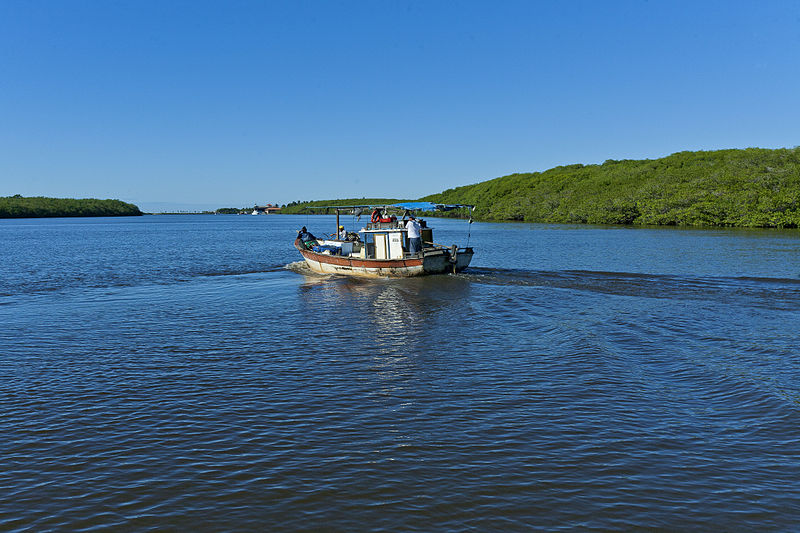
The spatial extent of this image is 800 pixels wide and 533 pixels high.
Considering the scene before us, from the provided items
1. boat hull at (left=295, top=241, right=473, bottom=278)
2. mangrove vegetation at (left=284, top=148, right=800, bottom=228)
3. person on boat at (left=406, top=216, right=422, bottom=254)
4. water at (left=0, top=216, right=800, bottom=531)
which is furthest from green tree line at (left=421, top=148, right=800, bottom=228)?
water at (left=0, top=216, right=800, bottom=531)

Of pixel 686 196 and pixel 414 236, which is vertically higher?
pixel 686 196

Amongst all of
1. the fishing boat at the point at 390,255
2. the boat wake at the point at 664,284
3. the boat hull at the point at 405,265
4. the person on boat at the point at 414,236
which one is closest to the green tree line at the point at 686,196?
the boat wake at the point at 664,284

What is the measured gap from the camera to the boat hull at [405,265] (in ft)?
92.6

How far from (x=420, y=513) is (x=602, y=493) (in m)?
2.30

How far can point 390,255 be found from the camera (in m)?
29.1

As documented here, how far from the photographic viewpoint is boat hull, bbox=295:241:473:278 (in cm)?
2823

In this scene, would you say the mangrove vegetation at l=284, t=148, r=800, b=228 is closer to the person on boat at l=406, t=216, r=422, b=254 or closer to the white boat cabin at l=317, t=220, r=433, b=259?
the white boat cabin at l=317, t=220, r=433, b=259

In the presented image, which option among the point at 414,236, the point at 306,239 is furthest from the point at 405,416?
the point at 306,239

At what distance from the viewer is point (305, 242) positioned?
35312mm

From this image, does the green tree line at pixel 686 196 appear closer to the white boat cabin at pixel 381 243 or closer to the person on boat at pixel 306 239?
the white boat cabin at pixel 381 243

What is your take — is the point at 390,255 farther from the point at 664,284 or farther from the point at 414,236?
the point at 664,284

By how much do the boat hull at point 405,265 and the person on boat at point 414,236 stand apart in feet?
2.86

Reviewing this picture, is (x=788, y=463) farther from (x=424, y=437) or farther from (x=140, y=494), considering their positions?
(x=140, y=494)

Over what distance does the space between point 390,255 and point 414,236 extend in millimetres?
1623
